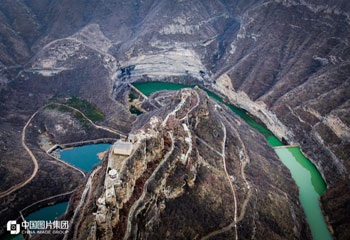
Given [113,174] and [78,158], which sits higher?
[78,158]

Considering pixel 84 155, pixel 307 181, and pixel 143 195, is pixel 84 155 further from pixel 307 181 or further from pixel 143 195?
pixel 307 181

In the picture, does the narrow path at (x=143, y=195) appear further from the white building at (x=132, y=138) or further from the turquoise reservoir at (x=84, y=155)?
the turquoise reservoir at (x=84, y=155)

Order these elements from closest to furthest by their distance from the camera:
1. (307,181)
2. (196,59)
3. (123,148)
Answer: (123,148), (307,181), (196,59)

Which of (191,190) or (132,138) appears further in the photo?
(191,190)

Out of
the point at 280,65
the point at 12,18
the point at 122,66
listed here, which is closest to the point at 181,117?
the point at 280,65

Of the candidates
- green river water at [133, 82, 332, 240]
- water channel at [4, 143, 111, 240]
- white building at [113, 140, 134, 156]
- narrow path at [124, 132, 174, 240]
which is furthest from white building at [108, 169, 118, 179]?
green river water at [133, 82, 332, 240]

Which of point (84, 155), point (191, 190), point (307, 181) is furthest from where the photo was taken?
point (84, 155)

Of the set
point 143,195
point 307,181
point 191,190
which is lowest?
point 307,181

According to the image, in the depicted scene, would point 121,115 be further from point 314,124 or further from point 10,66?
point 314,124

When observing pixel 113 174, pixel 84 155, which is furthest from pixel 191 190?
pixel 84 155
